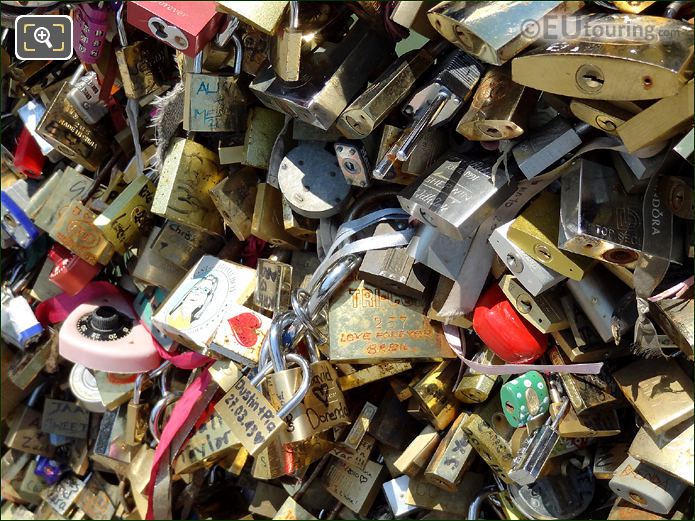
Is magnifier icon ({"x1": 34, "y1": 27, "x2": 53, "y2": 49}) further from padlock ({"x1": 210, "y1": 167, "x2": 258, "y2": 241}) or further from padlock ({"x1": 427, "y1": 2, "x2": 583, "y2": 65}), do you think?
padlock ({"x1": 427, "y1": 2, "x2": 583, "y2": 65})

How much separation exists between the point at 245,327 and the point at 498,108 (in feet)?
2.09

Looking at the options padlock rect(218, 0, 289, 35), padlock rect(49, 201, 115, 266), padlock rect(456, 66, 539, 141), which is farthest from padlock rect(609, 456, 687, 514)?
padlock rect(49, 201, 115, 266)

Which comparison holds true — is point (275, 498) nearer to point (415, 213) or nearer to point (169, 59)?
point (415, 213)

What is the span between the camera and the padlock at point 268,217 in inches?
67.3

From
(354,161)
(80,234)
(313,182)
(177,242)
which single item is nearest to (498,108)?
(354,161)

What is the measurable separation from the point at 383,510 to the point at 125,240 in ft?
2.59

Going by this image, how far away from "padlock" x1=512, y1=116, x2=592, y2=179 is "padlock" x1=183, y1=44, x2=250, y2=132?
1.93 feet

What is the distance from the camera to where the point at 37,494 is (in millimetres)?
2334

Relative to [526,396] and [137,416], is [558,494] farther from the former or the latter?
[137,416]

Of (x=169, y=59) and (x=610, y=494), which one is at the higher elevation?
(x=169, y=59)

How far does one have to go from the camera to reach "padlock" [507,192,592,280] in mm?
1336

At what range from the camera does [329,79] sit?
1.49 m

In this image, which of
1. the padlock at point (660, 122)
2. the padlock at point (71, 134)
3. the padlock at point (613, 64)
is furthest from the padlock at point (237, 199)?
the padlock at point (660, 122)

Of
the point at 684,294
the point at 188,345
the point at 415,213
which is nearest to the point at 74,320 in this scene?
the point at 188,345
